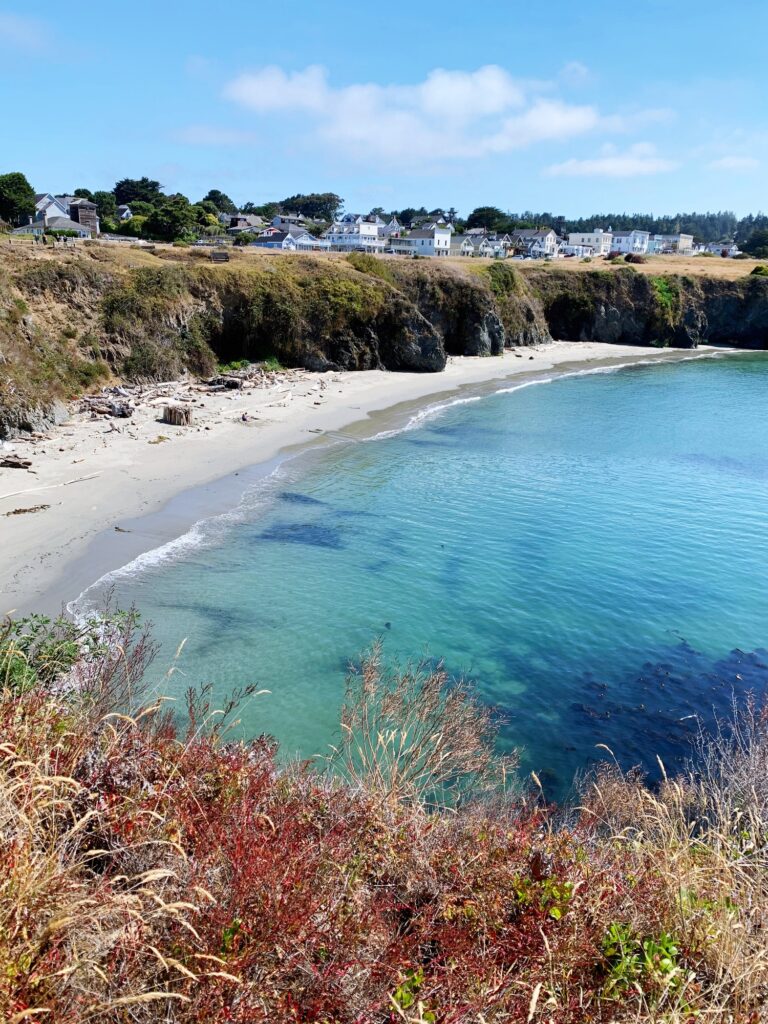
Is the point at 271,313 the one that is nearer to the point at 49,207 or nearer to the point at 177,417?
the point at 177,417

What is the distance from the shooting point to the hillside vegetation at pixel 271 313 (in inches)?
1435

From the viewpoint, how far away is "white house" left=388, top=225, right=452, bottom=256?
392 ft

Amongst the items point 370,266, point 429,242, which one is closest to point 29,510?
point 370,266

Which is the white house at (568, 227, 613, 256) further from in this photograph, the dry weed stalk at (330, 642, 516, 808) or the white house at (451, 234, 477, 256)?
the dry weed stalk at (330, 642, 516, 808)

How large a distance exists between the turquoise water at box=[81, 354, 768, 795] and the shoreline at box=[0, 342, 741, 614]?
1.41 m

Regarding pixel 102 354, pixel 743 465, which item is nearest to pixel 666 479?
pixel 743 465

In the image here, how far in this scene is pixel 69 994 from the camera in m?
3.88

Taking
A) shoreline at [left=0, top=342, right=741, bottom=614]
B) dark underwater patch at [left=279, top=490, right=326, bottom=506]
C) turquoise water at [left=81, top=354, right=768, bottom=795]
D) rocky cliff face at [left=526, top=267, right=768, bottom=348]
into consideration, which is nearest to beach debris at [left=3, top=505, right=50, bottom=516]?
shoreline at [left=0, top=342, right=741, bottom=614]

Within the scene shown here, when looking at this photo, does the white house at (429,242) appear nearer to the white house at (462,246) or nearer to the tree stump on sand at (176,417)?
the white house at (462,246)

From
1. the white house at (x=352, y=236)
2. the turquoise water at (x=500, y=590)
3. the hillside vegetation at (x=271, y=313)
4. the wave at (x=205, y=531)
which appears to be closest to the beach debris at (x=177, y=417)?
the hillside vegetation at (x=271, y=313)

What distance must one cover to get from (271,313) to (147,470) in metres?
24.9

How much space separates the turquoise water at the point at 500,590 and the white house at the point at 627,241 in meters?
154

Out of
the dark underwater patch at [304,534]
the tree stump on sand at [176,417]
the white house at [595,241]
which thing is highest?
the white house at [595,241]

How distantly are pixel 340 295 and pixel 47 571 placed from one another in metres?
39.4
